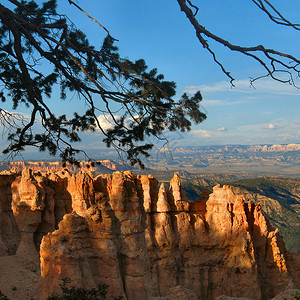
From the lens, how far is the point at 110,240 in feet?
49.4

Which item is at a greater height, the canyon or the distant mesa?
the distant mesa

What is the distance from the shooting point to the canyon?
14.6 m

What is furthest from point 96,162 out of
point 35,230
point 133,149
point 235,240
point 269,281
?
point 269,281

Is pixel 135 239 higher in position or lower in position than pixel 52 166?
lower

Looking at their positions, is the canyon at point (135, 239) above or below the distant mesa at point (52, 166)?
below

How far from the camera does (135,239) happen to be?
56.2 ft

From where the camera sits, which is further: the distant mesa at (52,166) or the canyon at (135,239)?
the canyon at (135,239)

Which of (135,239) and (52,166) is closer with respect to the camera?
(135,239)

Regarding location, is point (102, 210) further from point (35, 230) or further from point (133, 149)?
point (35, 230)

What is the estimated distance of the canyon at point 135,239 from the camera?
1457cm

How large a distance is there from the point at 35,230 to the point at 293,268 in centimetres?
2230

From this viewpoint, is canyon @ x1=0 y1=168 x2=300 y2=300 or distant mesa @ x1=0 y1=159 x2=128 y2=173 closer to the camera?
distant mesa @ x1=0 y1=159 x2=128 y2=173

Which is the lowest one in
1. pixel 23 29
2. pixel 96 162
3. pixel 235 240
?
pixel 235 240

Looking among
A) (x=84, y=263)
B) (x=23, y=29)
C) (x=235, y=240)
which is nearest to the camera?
(x=23, y=29)
